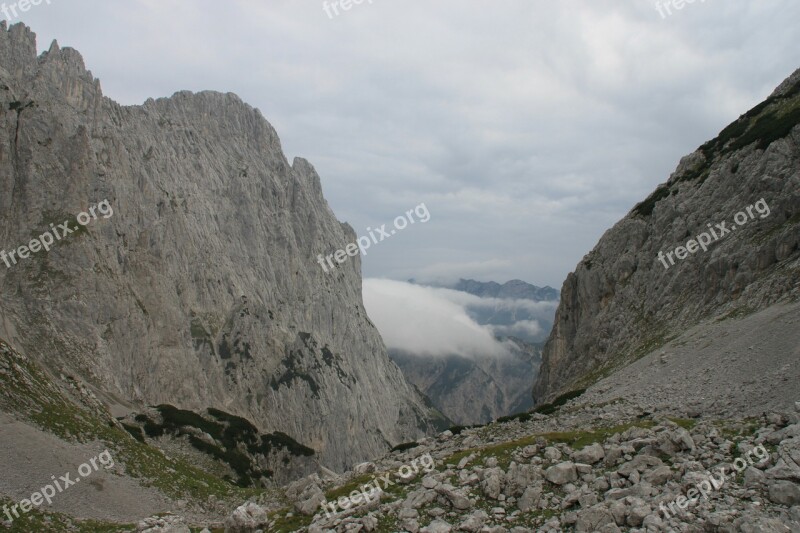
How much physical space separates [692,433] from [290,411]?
128m

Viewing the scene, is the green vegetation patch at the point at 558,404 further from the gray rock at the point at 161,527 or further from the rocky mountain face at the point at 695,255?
the gray rock at the point at 161,527

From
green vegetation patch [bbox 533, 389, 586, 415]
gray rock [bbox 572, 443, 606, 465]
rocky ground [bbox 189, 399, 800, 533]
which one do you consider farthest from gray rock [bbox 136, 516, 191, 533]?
green vegetation patch [bbox 533, 389, 586, 415]

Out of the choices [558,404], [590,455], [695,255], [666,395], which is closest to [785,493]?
[590,455]

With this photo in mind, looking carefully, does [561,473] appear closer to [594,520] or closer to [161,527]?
[594,520]

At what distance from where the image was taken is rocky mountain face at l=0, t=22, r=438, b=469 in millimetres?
81188

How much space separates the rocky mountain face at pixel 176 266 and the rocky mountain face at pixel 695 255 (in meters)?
66.8

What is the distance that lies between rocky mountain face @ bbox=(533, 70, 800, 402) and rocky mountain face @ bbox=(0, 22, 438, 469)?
219ft

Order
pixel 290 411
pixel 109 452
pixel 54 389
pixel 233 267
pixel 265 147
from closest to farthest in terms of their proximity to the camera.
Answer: pixel 109 452 → pixel 54 389 → pixel 290 411 → pixel 233 267 → pixel 265 147

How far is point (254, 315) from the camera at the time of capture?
459ft

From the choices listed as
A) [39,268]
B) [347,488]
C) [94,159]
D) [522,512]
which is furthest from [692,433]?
[94,159]

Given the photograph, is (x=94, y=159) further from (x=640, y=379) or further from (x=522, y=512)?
(x=522, y=512)

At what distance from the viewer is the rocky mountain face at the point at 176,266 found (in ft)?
266

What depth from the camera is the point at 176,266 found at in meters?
122

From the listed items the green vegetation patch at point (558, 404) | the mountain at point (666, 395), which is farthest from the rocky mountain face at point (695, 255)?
the green vegetation patch at point (558, 404)
